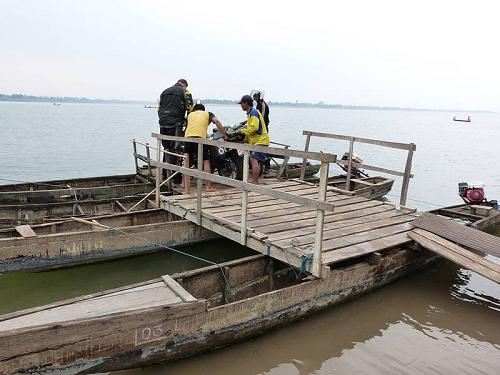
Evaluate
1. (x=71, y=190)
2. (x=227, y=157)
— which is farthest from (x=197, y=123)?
(x=71, y=190)

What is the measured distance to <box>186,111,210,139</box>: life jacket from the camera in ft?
27.4

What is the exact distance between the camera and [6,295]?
6.29m

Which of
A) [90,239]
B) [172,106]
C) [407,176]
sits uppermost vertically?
[172,106]

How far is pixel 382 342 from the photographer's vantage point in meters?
5.51

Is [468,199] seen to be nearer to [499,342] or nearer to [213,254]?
[499,342]

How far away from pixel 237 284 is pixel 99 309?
2.04 metres

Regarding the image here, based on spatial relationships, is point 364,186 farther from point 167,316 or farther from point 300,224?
point 167,316

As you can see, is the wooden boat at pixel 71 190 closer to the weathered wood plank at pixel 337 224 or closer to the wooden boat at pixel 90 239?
the wooden boat at pixel 90 239

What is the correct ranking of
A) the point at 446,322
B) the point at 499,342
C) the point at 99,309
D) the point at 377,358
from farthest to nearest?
the point at 446,322
the point at 499,342
the point at 377,358
the point at 99,309

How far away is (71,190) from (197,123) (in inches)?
133

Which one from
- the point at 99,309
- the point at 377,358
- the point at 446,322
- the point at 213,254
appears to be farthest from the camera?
the point at 213,254

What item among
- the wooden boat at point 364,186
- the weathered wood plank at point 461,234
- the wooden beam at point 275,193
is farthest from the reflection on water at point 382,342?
the wooden boat at point 364,186

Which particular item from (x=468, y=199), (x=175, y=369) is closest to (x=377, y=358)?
(x=175, y=369)

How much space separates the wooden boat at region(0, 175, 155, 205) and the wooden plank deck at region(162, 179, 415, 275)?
8.38 feet
